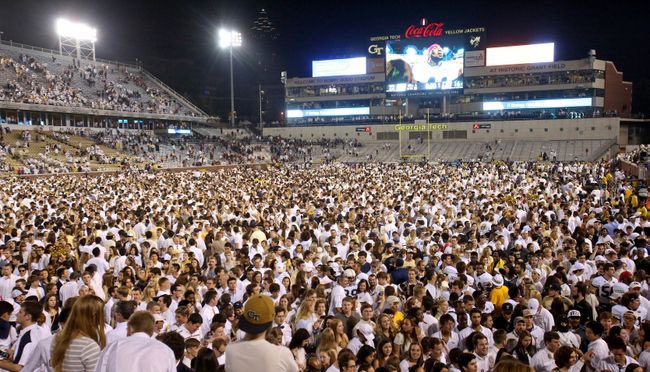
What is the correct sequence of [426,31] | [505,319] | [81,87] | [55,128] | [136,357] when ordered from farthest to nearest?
[426,31] → [81,87] → [55,128] → [505,319] → [136,357]

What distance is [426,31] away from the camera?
67.8 m

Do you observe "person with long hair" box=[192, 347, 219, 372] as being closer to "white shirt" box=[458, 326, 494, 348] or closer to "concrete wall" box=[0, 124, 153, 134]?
"white shirt" box=[458, 326, 494, 348]

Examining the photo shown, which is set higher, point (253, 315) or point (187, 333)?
point (253, 315)

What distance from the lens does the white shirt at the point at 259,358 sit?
11.3 ft

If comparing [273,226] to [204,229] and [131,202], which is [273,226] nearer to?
[204,229]

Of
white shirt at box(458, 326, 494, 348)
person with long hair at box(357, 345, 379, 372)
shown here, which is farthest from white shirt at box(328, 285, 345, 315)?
person with long hair at box(357, 345, 379, 372)

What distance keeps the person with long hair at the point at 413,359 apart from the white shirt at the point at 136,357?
2780 millimetres

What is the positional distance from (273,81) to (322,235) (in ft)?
263

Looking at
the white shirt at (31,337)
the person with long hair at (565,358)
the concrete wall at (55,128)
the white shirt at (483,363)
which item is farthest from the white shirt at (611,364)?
the concrete wall at (55,128)

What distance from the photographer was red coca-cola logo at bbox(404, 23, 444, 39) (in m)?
67.5

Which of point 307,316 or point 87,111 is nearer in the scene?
point 307,316

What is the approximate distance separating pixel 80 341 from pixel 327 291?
5144 mm

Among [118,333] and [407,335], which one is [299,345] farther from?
[118,333]

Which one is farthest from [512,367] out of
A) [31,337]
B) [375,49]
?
[375,49]
